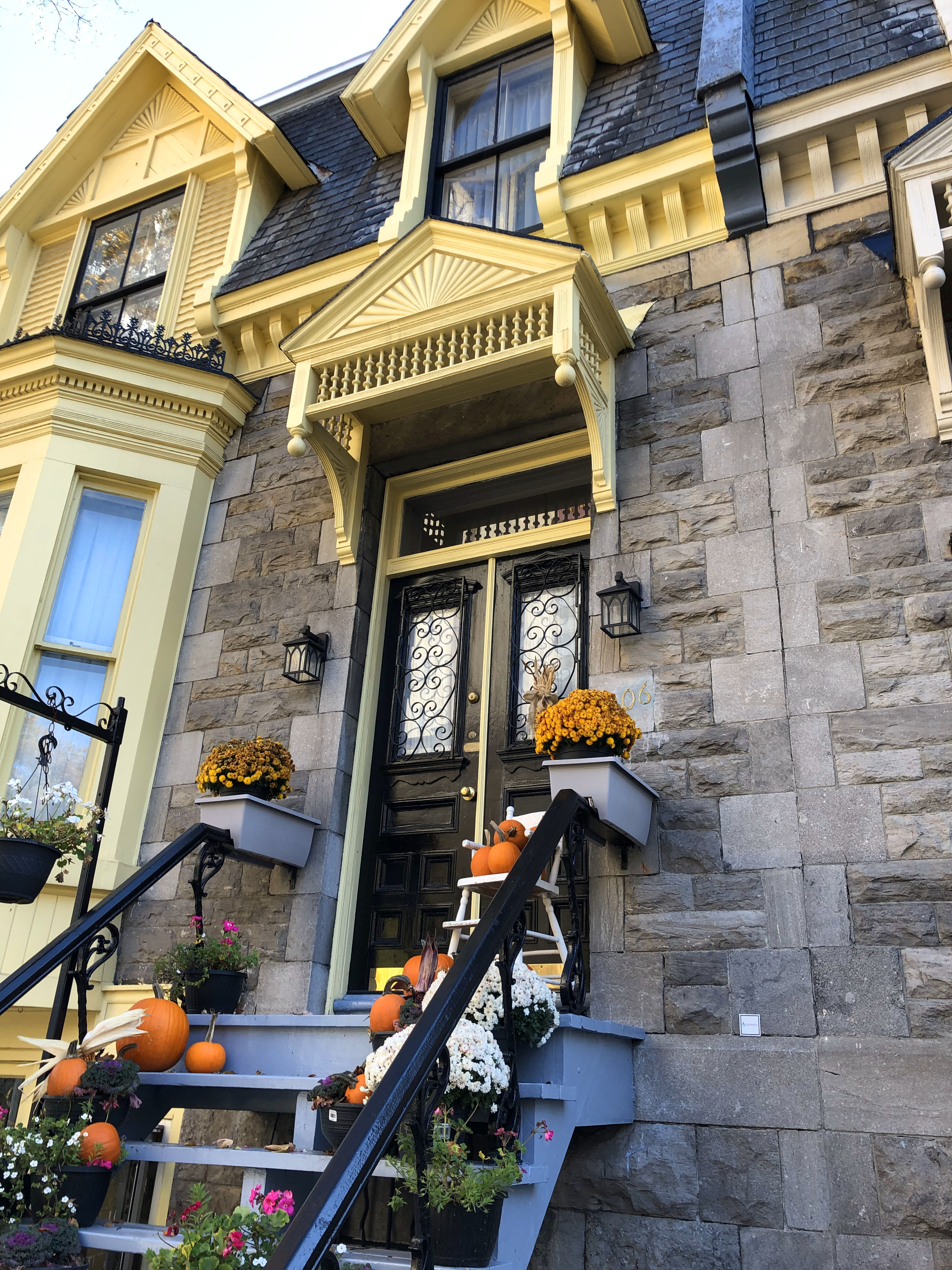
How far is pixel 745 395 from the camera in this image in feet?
16.5

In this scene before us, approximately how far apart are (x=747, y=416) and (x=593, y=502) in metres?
0.85

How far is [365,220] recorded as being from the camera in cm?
672

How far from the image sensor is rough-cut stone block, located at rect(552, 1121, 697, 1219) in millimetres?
3818

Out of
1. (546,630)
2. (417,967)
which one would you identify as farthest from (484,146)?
(417,967)

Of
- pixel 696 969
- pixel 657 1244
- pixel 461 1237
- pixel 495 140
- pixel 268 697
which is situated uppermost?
pixel 495 140

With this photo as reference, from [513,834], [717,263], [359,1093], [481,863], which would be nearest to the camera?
[359,1093]

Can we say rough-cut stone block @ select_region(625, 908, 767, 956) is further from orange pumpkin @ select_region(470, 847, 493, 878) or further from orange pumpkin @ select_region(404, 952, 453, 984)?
orange pumpkin @ select_region(404, 952, 453, 984)

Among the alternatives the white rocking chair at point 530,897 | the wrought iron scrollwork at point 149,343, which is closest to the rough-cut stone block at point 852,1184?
the white rocking chair at point 530,897

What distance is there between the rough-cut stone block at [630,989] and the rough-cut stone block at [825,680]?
1.21m

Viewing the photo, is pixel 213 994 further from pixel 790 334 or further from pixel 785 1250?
pixel 790 334

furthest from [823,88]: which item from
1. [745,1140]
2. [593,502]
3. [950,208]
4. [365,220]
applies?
[745,1140]

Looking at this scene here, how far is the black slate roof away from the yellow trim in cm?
163

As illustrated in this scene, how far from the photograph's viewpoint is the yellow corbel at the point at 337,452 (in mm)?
5445

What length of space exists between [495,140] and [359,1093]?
575cm
